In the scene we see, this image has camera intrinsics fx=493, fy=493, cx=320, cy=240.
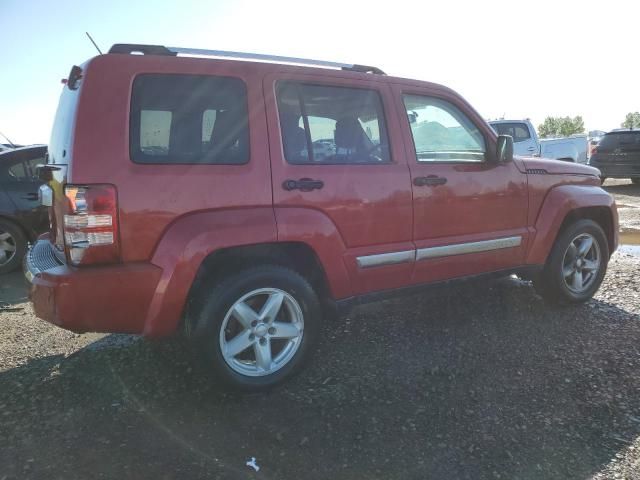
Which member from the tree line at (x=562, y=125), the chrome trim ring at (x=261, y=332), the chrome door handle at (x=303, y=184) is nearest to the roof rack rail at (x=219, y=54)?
the chrome door handle at (x=303, y=184)

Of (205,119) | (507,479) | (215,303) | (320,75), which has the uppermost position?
(320,75)

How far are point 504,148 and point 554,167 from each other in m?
0.76

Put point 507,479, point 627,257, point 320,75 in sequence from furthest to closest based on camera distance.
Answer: point 627,257, point 320,75, point 507,479

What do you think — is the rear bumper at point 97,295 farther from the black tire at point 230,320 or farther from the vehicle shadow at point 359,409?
the vehicle shadow at point 359,409

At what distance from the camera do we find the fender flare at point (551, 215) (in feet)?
13.5

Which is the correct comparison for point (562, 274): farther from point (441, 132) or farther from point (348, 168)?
point (348, 168)

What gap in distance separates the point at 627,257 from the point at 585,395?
3.94m

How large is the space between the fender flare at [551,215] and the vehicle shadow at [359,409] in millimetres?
607

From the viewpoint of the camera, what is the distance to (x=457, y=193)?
359cm

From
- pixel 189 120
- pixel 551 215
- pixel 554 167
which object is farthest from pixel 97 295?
pixel 554 167

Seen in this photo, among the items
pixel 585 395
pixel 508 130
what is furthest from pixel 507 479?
pixel 508 130

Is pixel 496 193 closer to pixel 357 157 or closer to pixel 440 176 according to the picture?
pixel 440 176

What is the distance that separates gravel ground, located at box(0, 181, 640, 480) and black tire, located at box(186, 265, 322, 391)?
14cm

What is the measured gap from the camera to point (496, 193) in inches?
150
